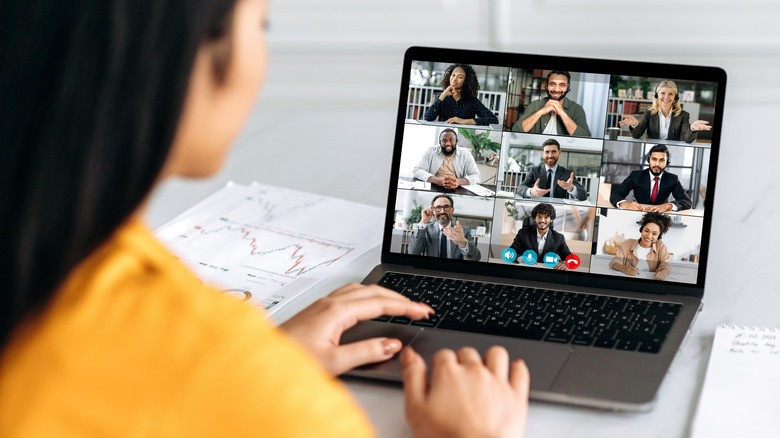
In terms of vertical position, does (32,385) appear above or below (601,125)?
below

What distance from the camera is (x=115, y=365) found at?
1.22 feet

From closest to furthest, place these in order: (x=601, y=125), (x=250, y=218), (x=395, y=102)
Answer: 1. (x=601, y=125)
2. (x=250, y=218)
3. (x=395, y=102)


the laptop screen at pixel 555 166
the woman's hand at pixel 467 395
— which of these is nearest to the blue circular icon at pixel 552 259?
the laptop screen at pixel 555 166

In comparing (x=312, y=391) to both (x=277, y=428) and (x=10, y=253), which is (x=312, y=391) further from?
(x=10, y=253)

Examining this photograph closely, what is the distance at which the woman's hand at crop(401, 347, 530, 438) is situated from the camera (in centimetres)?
57

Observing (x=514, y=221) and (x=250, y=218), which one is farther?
(x=250, y=218)

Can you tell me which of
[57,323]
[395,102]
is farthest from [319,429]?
[395,102]

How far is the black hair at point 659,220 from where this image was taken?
2.72ft

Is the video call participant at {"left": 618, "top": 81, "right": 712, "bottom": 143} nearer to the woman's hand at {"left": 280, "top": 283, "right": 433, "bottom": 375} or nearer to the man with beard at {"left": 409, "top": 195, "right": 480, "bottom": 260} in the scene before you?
the man with beard at {"left": 409, "top": 195, "right": 480, "bottom": 260}

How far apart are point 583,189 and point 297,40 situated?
0.76m

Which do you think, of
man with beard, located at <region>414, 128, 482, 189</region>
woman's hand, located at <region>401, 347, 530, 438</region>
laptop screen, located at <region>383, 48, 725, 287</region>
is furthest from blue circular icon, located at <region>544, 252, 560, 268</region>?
woman's hand, located at <region>401, 347, 530, 438</region>

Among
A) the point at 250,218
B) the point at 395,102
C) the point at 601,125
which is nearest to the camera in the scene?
the point at 601,125

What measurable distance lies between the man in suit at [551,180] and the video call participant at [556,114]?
0.06 ft

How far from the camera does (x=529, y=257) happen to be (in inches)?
34.1
